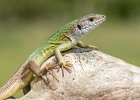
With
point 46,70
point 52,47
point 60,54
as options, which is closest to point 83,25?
point 52,47

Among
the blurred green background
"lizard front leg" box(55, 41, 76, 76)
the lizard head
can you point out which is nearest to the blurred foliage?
the blurred green background

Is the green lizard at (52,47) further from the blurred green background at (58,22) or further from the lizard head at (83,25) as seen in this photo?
the blurred green background at (58,22)

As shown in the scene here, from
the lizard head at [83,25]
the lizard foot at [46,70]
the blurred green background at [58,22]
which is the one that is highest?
the lizard head at [83,25]

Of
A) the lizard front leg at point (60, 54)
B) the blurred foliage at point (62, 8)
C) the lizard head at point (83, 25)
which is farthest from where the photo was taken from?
the blurred foliage at point (62, 8)

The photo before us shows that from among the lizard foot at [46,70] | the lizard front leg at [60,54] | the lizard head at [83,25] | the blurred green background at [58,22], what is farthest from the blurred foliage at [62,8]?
the lizard foot at [46,70]

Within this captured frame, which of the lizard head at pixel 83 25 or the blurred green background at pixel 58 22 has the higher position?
the lizard head at pixel 83 25

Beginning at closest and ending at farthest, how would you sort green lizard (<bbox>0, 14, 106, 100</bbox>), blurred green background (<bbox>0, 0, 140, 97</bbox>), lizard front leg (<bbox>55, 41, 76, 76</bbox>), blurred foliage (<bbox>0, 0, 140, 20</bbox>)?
lizard front leg (<bbox>55, 41, 76, 76</bbox>)
green lizard (<bbox>0, 14, 106, 100</bbox>)
blurred green background (<bbox>0, 0, 140, 97</bbox>)
blurred foliage (<bbox>0, 0, 140, 20</bbox>)

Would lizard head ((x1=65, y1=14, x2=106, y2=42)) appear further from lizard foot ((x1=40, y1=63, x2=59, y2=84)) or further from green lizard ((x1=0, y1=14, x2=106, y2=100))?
lizard foot ((x1=40, y1=63, x2=59, y2=84))
